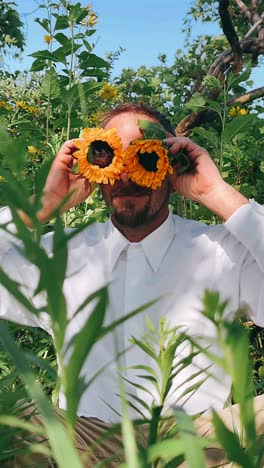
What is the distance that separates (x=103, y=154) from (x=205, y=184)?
0.38 meters

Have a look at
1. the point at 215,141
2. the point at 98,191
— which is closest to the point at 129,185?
the point at 215,141

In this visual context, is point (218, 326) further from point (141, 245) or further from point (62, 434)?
point (141, 245)

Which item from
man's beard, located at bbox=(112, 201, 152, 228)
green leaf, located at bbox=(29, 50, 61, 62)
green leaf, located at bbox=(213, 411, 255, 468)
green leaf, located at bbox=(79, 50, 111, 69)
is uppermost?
green leaf, located at bbox=(29, 50, 61, 62)

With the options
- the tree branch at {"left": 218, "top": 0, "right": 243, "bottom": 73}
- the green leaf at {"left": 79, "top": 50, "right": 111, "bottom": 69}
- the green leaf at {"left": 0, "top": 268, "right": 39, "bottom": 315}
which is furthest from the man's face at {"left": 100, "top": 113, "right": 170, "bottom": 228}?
the tree branch at {"left": 218, "top": 0, "right": 243, "bottom": 73}

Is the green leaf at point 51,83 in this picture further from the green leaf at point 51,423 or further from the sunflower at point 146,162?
the green leaf at point 51,423

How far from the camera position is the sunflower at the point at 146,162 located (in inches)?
64.7

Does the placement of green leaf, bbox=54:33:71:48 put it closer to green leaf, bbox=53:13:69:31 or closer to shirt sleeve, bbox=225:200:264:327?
green leaf, bbox=53:13:69:31

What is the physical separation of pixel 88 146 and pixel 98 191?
42.5 inches

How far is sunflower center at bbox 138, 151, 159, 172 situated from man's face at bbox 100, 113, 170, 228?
8 cm

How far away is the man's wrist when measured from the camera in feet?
6.11

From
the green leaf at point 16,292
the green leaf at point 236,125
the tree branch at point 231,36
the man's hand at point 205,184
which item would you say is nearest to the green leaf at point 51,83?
the green leaf at point 236,125

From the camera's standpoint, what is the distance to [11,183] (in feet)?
0.70

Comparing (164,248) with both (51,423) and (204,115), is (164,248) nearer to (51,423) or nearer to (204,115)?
(204,115)

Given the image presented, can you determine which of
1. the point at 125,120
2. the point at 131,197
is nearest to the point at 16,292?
the point at 131,197
